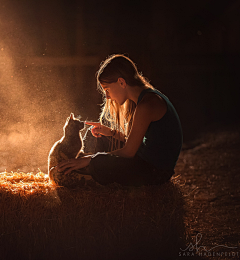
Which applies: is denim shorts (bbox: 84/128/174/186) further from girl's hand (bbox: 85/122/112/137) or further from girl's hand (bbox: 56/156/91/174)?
girl's hand (bbox: 85/122/112/137)

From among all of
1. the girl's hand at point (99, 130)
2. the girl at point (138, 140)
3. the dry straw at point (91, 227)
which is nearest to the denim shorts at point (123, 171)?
the girl at point (138, 140)

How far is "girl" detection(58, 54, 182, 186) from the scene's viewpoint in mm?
2145

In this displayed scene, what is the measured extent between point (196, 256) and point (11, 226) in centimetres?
141

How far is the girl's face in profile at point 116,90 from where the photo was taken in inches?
90.2

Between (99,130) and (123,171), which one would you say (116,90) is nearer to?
(99,130)

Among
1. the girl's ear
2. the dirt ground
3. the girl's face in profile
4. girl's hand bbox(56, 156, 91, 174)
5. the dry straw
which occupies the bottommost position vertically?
the dirt ground

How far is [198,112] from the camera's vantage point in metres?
6.67

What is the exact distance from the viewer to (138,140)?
215 cm

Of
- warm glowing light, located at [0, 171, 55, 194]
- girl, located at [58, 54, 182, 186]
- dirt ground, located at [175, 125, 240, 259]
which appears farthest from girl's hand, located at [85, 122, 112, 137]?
dirt ground, located at [175, 125, 240, 259]

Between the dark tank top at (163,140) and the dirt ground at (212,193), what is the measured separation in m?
0.48

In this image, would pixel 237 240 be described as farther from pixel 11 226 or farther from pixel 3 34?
pixel 3 34

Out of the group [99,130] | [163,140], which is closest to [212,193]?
[163,140]

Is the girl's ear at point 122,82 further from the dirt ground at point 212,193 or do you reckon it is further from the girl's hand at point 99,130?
the dirt ground at point 212,193

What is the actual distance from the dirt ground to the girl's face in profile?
0.95 meters
